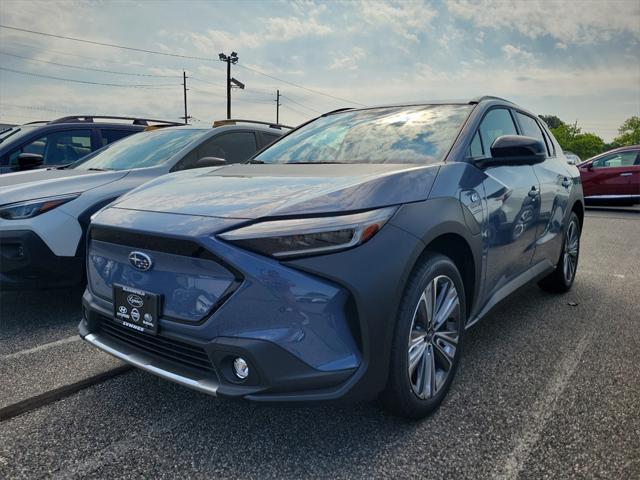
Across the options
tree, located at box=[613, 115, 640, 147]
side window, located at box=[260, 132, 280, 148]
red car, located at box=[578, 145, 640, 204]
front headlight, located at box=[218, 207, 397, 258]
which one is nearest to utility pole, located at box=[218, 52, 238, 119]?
red car, located at box=[578, 145, 640, 204]

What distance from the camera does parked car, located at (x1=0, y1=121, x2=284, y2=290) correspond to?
11.0 ft

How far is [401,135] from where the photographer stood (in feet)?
9.28

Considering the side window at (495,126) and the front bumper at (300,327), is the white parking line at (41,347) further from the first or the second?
the side window at (495,126)

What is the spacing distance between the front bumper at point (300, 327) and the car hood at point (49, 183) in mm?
2148

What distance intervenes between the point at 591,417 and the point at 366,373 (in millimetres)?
1182

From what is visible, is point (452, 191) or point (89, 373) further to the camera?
point (89, 373)

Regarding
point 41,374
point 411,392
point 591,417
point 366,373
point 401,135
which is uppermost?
point 401,135

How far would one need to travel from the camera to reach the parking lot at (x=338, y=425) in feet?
6.32

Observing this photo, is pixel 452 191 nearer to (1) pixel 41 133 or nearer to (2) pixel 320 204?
(2) pixel 320 204

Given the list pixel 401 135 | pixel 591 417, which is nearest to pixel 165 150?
pixel 401 135

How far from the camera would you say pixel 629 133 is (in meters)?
89.6

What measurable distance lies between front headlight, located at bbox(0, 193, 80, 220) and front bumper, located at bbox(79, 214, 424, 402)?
2044mm

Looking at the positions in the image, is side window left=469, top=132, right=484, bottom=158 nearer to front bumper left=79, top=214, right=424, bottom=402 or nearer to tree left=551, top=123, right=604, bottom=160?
front bumper left=79, top=214, right=424, bottom=402

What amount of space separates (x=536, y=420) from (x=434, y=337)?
0.58 metres
